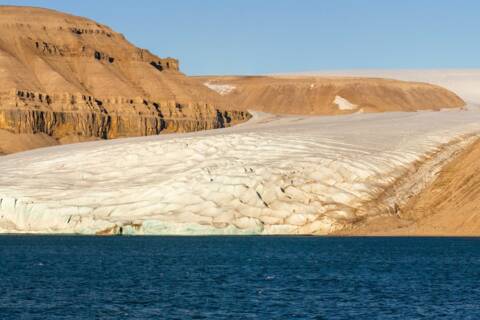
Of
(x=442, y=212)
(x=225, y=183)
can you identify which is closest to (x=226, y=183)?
(x=225, y=183)

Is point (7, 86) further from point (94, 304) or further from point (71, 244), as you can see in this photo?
point (94, 304)

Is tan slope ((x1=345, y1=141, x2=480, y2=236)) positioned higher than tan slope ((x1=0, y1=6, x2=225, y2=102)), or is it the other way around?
tan slope ((x1=0, y1=6, x2=225, y2=102))

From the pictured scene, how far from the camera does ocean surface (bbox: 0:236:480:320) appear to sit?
44.7 meters

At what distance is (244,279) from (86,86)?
121847 millimetres

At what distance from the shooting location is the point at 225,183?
84312 millimetres

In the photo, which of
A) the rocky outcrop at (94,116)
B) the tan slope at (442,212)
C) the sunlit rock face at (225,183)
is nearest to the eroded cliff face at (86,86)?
the rocky outcrop at (94,116)

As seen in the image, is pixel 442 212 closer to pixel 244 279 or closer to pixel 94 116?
pixel 244 279

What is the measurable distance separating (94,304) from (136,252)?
2648cm

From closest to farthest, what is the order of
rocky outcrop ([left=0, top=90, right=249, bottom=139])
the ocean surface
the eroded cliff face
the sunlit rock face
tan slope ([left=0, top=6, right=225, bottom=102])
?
1. the ocean surface
2. the sunlit rock face
3. rocky outcrop ([left=0, top=90, right=249, bottom=139])
4. the eroded cliff face
5. tan slope ([left=0, top=6, right=225, bottom=102])

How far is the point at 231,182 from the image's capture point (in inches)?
3314

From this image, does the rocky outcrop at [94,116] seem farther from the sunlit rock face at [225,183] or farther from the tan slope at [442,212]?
the tan slope at [442,212]

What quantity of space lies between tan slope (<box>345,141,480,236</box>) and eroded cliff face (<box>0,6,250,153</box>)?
81.9 m

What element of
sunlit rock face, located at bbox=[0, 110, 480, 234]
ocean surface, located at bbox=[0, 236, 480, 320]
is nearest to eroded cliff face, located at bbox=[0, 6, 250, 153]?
sunlit rock face, located at bbox=[0, 110, 480, 234]

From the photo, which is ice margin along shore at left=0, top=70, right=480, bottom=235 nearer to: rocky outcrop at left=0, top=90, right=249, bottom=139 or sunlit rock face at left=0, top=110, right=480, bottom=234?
sunlit rock face at left=0, top=110, right=480, bottom=234
